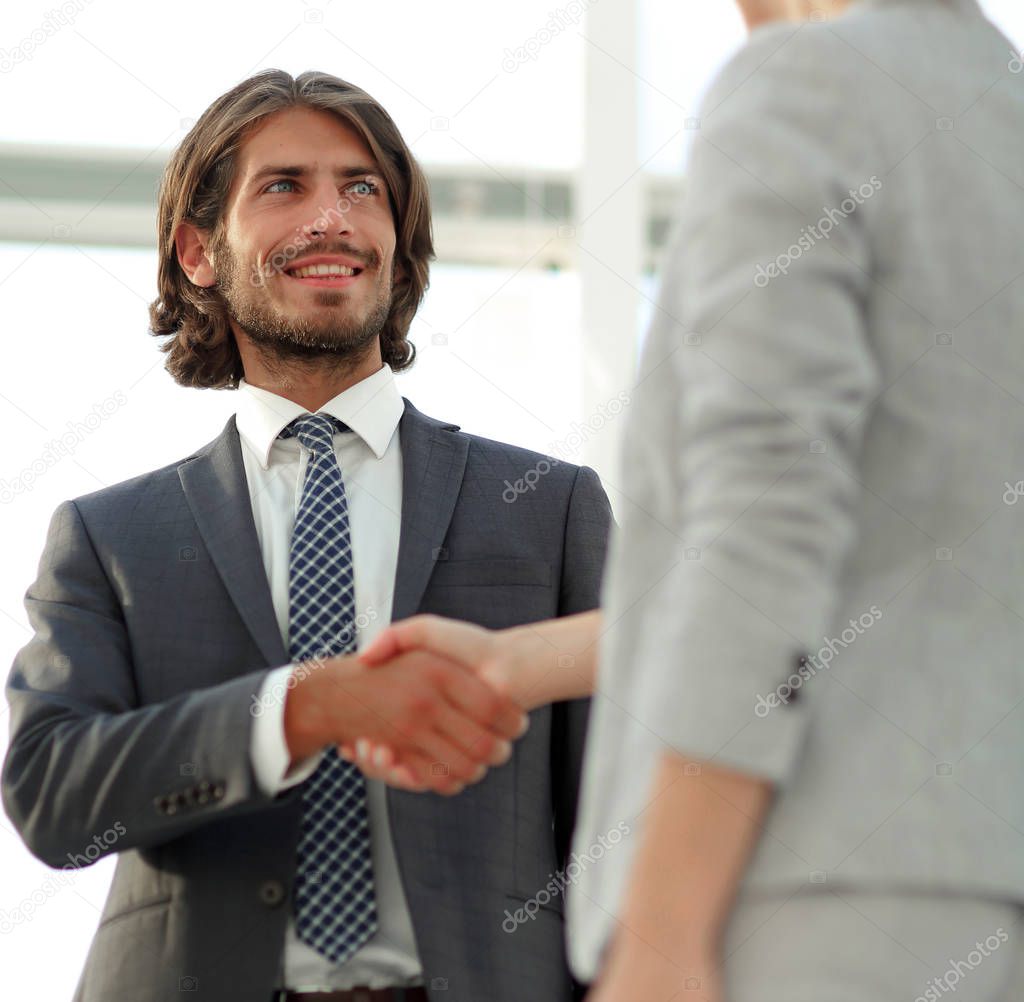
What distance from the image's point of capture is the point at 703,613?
80cm

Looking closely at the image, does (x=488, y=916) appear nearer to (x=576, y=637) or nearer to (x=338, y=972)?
(x=338, y=972)

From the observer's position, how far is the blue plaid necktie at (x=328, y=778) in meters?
1.66

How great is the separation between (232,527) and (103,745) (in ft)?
1.17

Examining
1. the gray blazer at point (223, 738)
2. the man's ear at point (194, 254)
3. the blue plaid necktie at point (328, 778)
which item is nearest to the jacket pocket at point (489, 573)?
the gray blazer at point (223, 738)

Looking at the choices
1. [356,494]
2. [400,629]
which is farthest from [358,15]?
[400,629]

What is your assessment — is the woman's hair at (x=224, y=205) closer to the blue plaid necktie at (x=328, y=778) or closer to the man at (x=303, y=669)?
the man at (x=303, y=669)

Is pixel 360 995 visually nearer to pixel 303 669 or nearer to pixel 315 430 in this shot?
pixel 303 669

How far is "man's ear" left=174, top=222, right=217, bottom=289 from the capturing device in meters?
2.38

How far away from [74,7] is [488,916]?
2.91m

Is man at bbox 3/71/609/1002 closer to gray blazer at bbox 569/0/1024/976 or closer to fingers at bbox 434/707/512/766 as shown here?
fingers at bbox 434/707/512/766

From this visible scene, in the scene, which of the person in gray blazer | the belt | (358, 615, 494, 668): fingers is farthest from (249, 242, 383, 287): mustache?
the person in gray blazer

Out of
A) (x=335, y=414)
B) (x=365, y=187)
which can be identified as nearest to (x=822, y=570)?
(x=335, y=414)

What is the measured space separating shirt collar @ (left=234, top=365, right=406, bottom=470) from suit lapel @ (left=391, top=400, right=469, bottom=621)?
3 cm

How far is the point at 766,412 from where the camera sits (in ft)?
2.63
